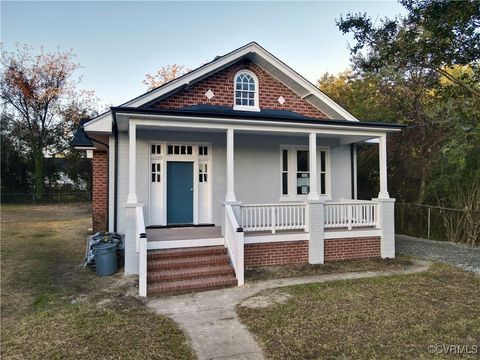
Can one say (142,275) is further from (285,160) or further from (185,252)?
(285,160)

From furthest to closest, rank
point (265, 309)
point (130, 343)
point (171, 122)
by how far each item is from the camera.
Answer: point (171, 122) < point (265, 309) < point (130, 343)

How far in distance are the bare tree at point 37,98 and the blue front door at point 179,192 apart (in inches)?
968

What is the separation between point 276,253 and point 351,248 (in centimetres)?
220

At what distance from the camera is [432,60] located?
27.7 ft

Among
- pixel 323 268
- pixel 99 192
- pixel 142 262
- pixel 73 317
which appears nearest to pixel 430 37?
pixel 323 268

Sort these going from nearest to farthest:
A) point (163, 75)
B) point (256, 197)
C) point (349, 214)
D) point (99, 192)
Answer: point (349, 214) < point (256, 197) < point (99, 192) < point (163, 75)

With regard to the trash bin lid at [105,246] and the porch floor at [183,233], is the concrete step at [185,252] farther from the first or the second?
the trash bin lid at [105,246]

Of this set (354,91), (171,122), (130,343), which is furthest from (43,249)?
(354,91)

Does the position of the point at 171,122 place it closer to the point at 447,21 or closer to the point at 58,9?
the point at 447,21

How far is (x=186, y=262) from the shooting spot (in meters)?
7.66

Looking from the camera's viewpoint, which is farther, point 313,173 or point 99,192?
point 99,192

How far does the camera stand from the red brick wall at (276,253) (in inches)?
332

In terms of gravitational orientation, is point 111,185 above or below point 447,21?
below

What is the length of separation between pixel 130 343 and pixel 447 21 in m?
8.10
